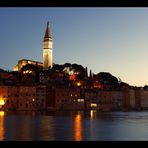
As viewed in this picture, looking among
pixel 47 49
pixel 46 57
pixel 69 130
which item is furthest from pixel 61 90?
pixel 69 130

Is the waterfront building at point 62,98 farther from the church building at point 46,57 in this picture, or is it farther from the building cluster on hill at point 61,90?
the church building at point 46,57

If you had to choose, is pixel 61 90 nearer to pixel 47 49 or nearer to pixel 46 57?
pixel 46 57

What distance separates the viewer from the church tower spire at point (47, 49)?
2354 inches

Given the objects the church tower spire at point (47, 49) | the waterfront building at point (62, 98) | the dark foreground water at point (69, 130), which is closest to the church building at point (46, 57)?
the church tower spire at point (47, 49)

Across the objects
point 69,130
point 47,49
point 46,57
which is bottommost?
point 69,130

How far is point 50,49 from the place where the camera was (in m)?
62.3

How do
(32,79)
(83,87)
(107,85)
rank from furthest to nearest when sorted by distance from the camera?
1. (107,85)
2. (83,87)
3. (32,79)

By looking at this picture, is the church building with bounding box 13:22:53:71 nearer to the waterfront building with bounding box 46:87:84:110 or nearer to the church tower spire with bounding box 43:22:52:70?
the church tower spire with bounding box 43:22:52:70

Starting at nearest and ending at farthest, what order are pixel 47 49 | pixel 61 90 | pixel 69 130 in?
pixel 69 130
pixel 61 90
pixel 47 49

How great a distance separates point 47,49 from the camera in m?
62.1
